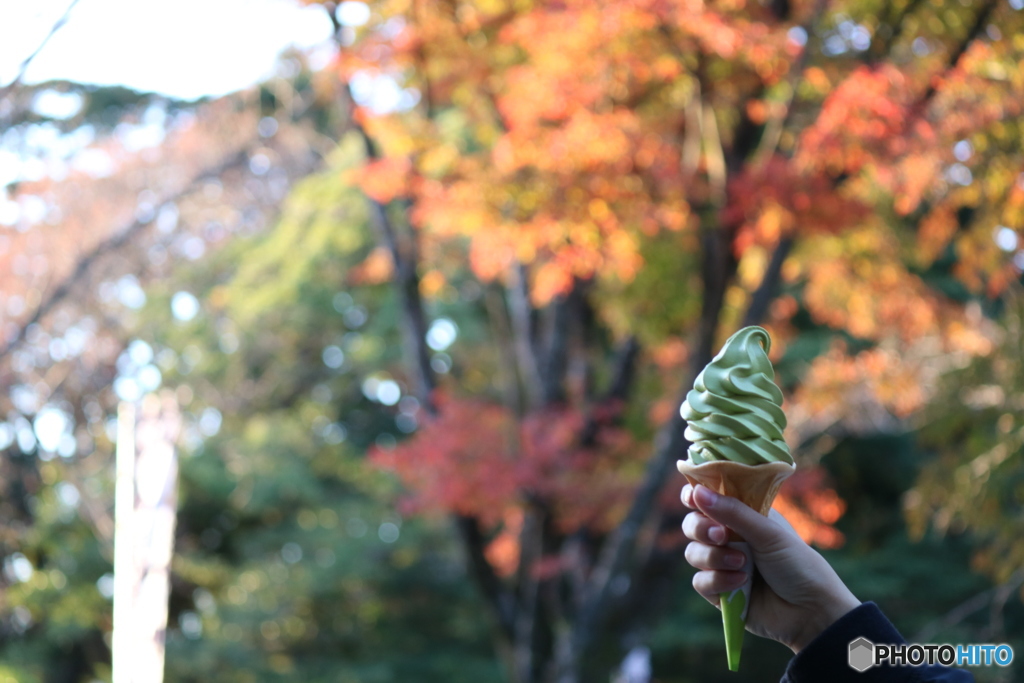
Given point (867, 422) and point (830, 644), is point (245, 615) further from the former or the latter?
point (830, 644)

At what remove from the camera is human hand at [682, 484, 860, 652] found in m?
1.39

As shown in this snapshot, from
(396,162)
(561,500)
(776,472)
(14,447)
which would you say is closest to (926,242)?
(561,500)

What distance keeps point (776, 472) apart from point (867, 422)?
35.4 ft

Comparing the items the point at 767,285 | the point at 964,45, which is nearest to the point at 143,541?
the point at 767,285

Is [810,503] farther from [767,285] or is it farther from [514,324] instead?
[514,324]

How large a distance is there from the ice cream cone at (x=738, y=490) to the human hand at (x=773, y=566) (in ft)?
0.09

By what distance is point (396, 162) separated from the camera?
6180 millimetres

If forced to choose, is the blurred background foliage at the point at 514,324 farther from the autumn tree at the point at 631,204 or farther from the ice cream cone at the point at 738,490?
the ice cream cone at the point at 738,490

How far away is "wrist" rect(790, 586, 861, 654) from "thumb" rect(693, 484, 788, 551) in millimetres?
120

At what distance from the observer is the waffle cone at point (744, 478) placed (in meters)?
1.58

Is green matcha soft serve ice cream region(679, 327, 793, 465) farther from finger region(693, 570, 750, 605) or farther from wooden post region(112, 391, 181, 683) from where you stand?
wooden post region(112, 391, 181, 683)

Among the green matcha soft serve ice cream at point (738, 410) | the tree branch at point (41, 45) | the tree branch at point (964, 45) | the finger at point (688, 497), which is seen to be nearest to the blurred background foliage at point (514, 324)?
the tree branch at point (964, 45)

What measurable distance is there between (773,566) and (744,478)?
0.21m

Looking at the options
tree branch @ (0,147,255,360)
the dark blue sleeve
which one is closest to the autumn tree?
the dark blue sleeve
